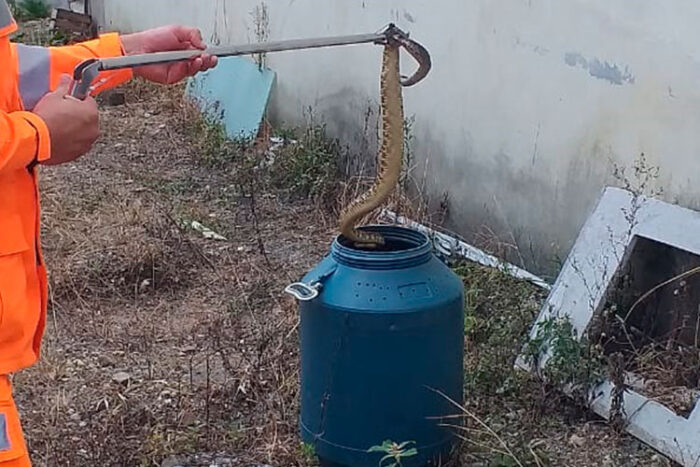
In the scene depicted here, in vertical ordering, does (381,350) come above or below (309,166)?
above

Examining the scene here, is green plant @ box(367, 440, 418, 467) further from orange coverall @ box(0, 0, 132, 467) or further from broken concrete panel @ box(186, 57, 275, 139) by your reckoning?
broken concrete panel @ box(186, 57, 275, 139)

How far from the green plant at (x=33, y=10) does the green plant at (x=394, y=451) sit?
8165 millimetres

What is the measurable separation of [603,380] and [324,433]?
38.4 inches

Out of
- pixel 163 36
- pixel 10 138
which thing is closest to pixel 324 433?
pixel 163 36

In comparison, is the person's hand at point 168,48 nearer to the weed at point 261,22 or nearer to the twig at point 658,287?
the twig at point 658,287

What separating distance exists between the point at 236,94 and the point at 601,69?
10.5 ft

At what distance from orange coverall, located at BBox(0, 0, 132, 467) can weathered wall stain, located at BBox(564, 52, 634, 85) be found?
247cm

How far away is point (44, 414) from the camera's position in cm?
392

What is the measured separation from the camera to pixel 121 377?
165 inches

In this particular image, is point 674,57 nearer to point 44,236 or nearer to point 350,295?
point 350,295

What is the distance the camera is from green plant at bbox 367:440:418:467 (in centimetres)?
314

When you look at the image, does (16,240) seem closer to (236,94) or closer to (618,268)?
(618,268)

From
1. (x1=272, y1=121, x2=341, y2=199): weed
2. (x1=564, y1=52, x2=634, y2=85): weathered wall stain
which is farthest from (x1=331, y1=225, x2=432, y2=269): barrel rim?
(x1=272, y1=121, x2=341, y2=199): weed

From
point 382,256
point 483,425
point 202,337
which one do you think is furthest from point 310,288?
point 202,337
